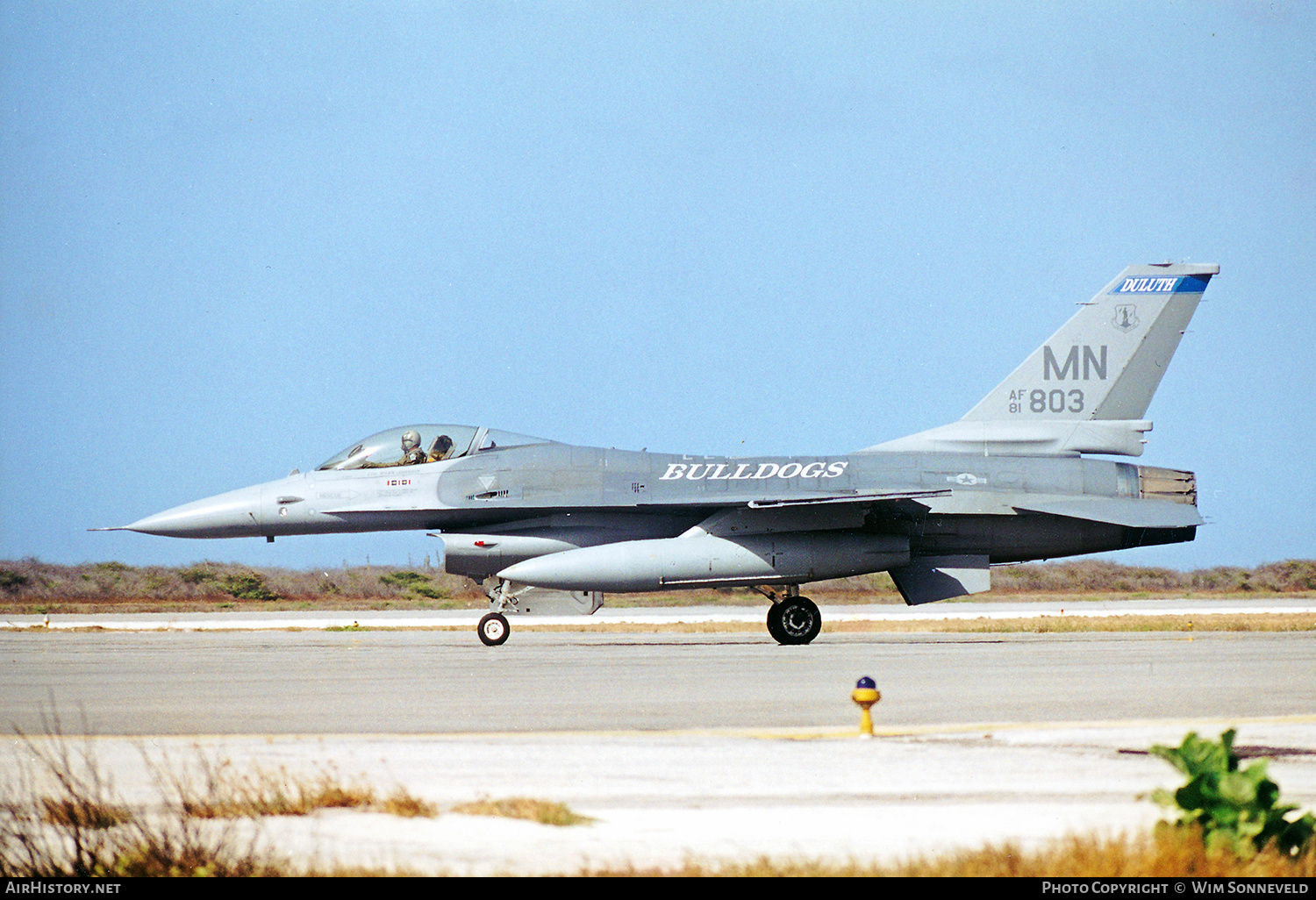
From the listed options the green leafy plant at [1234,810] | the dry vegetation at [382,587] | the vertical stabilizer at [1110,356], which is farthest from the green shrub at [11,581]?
the green leafy plant at [1234,810]

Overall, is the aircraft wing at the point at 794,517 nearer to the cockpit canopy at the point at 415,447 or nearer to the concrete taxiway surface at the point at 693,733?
the concrete taxiway surface at the point at 693,733

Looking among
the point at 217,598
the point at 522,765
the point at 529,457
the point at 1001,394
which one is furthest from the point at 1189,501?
the point at 217,598

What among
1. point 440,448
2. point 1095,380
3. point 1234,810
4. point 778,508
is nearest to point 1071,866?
point 1234,810

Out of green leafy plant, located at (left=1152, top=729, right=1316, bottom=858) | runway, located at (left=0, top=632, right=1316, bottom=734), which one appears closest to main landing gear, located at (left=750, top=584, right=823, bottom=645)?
runway, located at (left=0, top=632, right=1316, bottom=734)

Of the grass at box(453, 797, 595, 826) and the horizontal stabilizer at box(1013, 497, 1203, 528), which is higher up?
the horizontal stabilizer at box(1013, 497, 1203, 528)

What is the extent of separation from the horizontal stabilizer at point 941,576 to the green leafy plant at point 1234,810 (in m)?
13.9

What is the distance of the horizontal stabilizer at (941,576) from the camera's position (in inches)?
760

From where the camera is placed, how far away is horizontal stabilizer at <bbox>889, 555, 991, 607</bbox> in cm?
1930

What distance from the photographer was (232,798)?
644cm

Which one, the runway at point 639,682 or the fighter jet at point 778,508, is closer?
the runway at point 639,682

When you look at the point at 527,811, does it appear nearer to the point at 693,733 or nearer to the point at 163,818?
the point at 163,818

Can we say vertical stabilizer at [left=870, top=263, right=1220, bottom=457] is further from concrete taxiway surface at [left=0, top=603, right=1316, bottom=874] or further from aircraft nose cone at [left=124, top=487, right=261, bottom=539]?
aircraft nose cone at [left=124, top=487, right=261, bottom=539]

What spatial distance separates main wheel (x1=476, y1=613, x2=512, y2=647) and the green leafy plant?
1395 centimetres
